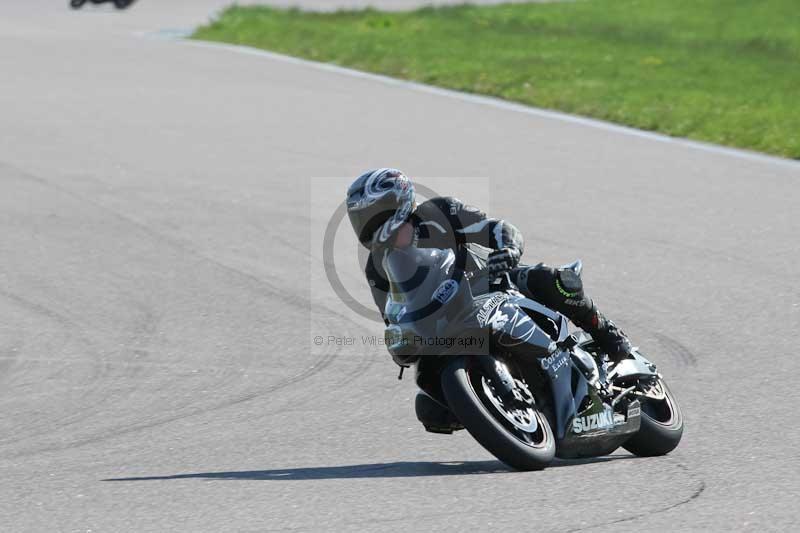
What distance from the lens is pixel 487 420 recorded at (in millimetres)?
6199

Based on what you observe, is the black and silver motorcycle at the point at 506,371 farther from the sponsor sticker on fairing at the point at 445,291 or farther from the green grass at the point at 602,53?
the green grass at the point at 602,53

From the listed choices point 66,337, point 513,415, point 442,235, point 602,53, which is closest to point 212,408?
point 66,337

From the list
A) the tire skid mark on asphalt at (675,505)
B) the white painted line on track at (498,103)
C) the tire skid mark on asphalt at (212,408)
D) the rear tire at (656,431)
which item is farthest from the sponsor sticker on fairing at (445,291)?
the white painted line on track at (498,103)

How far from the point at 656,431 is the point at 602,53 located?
55.5 feet

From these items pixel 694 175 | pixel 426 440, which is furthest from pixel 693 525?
pixel 694 175

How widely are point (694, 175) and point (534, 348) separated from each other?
8299 mm

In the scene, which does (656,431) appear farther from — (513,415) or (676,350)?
(676,350)

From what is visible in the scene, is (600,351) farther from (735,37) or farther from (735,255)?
(735,37)

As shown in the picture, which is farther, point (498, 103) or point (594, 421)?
point (498, 103)

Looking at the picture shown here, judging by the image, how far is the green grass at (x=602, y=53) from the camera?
1791 cm

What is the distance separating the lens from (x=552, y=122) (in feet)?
57.9

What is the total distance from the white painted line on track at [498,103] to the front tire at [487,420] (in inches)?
363

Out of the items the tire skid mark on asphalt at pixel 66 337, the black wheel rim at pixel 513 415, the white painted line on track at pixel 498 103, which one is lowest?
the tire skid mark on asphalt at pixel 66 337

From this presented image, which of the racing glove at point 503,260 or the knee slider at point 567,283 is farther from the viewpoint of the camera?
the knee slider at point 567,283
